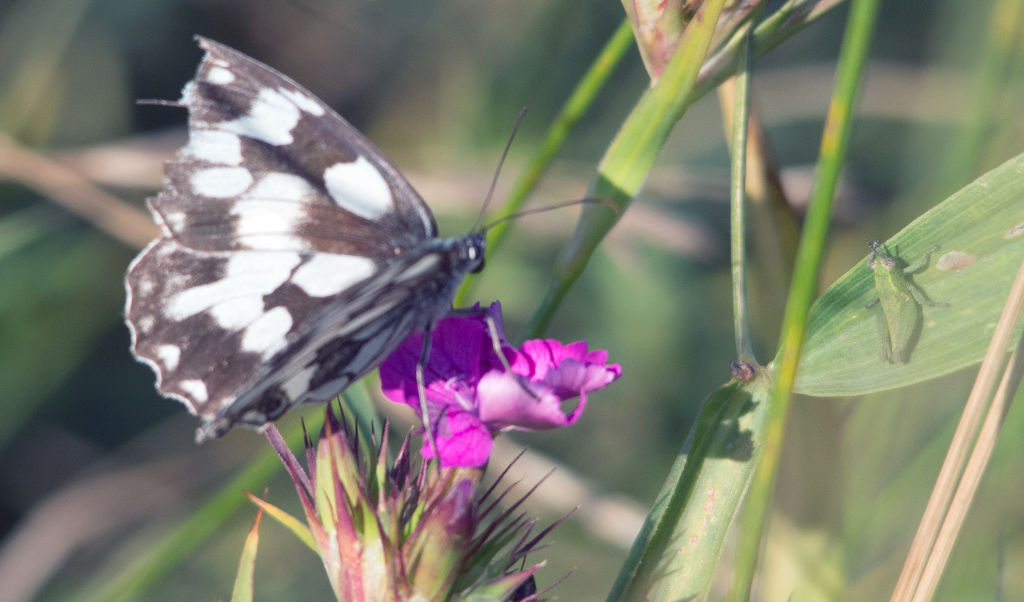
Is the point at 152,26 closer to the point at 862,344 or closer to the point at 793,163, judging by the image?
the point at 793,163

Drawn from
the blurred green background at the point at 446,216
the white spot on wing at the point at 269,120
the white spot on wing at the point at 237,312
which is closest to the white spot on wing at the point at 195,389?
the white spot on wing at the point at 237,312

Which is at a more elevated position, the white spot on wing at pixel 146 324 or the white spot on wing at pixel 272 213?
the white spot on wing at pixel 272 213

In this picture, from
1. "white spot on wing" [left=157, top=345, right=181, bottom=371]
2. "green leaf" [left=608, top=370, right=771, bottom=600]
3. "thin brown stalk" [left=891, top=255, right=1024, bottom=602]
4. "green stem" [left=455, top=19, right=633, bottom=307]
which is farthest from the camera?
"green stem" [left=455, top=19, right=633, bottom=307]

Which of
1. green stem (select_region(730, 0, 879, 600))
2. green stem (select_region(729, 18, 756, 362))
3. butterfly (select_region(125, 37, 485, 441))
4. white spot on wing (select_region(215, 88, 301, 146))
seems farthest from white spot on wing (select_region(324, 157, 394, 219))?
green stem (select_region(730, 0, 879, 600))

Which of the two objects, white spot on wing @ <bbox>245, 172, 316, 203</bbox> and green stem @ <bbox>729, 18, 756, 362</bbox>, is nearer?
green stem @ <bbox>729, 18, 756, 362</bbox>

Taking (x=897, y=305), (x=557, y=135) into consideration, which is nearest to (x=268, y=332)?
(x=557, y=135)

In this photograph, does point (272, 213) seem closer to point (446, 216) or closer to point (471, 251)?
point (471, 251)

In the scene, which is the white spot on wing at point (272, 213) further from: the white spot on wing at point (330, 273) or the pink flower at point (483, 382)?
the pink flower at point (483, 382)

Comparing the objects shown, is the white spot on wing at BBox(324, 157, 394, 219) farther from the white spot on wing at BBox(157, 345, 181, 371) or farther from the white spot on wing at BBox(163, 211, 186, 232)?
the white spot on wing at BBox(157, 345, 181, 371)
